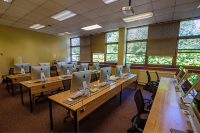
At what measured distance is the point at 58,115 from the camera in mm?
2201

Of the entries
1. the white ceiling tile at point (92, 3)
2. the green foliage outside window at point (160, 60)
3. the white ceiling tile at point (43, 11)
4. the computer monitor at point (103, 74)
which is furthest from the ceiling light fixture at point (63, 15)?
the green foliage outside window at point (160, 60)

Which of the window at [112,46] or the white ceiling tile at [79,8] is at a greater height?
the white ceiling tile at [79,8]

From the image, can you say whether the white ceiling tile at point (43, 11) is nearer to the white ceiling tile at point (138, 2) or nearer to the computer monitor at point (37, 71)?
the computer monitor at point (37, 71)

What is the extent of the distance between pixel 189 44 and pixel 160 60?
1.23 m

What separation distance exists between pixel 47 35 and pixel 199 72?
28.0ft

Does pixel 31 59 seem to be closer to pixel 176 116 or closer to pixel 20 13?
pixel 20 13

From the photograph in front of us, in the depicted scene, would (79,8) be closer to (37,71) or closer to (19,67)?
(37,71)

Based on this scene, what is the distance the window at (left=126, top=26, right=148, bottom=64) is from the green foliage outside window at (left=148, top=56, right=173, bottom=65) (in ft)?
1.25

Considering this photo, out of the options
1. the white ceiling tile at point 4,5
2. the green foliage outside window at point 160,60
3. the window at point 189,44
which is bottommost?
the green foliage outside window at point 160,60

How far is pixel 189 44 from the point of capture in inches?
150

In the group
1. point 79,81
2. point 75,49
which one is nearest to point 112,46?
point 75,49

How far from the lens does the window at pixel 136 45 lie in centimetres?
470

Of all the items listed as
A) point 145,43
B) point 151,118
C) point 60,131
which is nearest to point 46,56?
point 60,131

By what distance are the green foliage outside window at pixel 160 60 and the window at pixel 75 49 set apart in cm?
535
